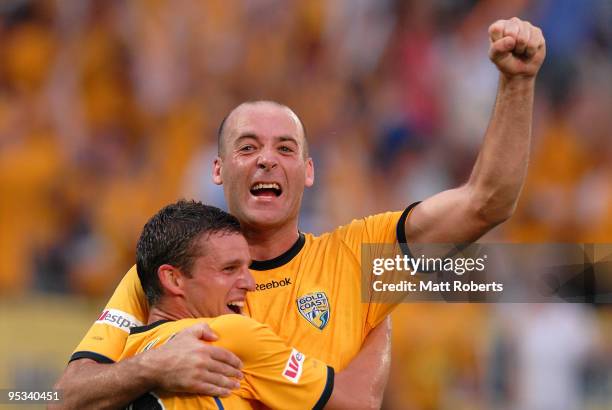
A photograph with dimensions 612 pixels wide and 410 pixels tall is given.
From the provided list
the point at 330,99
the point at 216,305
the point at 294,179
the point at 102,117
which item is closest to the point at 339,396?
the point at 216,305

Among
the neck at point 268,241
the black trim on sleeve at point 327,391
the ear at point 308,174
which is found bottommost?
the black trim on sleeve at point 327,391

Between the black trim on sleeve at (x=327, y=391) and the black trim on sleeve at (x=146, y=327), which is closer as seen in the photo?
the black trim on sleeve at (x=327, y=391)

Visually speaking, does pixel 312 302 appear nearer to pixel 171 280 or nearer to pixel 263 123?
pixel 171 280

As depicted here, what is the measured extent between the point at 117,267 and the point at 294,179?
440 centimetres

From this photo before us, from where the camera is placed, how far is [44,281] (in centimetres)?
791

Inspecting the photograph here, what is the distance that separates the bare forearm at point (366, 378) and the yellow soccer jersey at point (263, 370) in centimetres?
6

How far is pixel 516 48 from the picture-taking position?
3.01 meters

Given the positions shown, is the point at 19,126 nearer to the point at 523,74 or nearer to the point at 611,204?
the point at 611,204

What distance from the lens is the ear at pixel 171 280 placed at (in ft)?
11.0

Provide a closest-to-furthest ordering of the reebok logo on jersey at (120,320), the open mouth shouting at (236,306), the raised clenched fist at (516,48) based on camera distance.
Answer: the raised clenched fist at (516,48) → the open mouth shouting at (236,306) → the reebok logo on jersey at (120,320)

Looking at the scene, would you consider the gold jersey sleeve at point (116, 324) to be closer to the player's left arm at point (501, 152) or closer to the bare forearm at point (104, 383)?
the bare forearm at point (104, 383)

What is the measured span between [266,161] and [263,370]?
94 cm

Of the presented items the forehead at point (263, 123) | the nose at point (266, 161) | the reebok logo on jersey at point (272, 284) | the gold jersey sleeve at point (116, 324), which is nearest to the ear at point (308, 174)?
the forehead at point (263, 123)

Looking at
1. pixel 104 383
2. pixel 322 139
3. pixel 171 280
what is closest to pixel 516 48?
pixel 171 280
